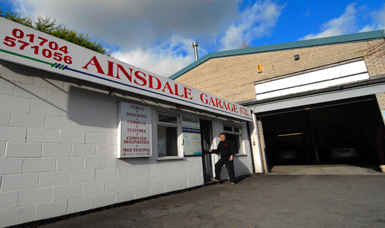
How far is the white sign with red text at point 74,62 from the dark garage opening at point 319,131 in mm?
10511

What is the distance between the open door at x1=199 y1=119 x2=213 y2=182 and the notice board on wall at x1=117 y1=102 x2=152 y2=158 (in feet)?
9.59

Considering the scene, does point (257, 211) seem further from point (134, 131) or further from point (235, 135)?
point (235, 135)

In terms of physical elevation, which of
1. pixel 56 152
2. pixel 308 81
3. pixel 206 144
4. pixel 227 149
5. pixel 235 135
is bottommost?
pixel 227 149

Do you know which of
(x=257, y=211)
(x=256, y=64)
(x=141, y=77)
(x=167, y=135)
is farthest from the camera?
(x=256, y=64)

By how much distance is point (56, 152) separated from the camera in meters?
3.84

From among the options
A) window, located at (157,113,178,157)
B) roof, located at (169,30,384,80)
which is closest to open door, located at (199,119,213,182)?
window, located at (157,113,178,157)

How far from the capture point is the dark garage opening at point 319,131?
14383 millimetres

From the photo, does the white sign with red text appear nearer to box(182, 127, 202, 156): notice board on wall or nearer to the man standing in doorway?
box(182, 127, 202, 156): notice board on wall

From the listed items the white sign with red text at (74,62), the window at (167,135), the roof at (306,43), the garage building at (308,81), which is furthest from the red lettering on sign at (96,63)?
the roof at (306,43)

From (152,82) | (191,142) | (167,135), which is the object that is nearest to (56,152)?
(152,82)

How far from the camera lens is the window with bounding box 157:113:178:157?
6.16m

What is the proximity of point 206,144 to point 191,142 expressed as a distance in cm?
137

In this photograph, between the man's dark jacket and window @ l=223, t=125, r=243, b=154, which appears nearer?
the man's dark jacket

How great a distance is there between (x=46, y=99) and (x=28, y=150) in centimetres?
97
